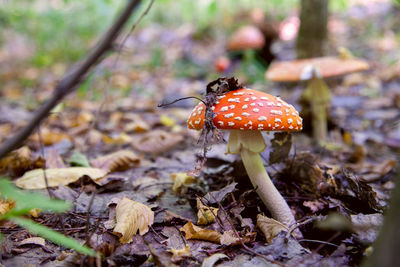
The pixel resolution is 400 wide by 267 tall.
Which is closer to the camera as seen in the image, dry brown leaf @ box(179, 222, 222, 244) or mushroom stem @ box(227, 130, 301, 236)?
dry brown leaf @ box(179, 222, 222, 244)

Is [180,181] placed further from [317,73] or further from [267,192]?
[317,73]

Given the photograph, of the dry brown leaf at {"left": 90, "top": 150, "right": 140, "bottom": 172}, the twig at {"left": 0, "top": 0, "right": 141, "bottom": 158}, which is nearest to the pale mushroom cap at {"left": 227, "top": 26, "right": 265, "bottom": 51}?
the dry brown leaf at {"left": 90, "top": 150, "right": 140, "bottom": 172}

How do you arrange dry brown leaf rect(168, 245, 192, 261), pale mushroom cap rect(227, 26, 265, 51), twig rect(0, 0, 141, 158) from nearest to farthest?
twig rect(0, 0, 141, 158), dry brown leaf rect(168, 245, 192, 261), pale mushroom cap rect(227, 26, 265, 51)

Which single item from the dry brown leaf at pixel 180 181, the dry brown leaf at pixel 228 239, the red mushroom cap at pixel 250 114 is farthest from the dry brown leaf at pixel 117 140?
the dry brown leaf at pixel 228 239

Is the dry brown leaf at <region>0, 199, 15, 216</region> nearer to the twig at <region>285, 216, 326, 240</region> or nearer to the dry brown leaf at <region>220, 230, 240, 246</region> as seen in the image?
the dry brown leaf at <region>220, 230, 240, 246</region>

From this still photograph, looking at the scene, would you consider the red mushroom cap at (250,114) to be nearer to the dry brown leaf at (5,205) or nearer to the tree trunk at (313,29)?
the dry brown leaf at (5,205)

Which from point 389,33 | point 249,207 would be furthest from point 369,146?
point 389,33

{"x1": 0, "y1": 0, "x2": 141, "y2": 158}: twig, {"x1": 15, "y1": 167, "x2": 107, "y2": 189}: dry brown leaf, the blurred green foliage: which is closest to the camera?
{"x1": 0, "y1": 0, "x2": 141, "y2": 158}: twig
